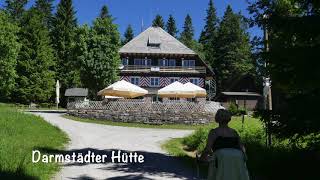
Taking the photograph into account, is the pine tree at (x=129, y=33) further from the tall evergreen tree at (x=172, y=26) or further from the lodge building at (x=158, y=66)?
the lodge building at (x=158, y=66)

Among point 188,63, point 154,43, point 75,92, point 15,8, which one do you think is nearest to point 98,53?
point 154,43

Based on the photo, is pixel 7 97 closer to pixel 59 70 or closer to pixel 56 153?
pixel 59 70

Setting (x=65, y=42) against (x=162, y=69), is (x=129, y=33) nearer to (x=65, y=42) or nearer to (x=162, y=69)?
(x=65, y=42)

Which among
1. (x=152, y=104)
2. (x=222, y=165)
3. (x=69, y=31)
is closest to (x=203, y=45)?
(x=69, y=31)

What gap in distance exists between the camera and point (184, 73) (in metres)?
61.7

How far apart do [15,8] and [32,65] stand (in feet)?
54.1

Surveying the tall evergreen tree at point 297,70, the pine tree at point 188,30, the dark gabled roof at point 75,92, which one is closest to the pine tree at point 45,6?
the dark gabled roof at point 75,92

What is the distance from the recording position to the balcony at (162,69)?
60781 millimetres

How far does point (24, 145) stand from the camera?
15102 millimetres

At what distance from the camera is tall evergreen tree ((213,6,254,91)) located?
251 feet

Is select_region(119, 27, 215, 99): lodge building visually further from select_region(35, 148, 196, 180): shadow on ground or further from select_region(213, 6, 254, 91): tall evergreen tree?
select_region(35, 148, 196, 180): shadow on ground

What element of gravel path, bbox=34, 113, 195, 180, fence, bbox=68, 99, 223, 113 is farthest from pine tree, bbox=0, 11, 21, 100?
gravel path, bbox=34, 113, 195, 180

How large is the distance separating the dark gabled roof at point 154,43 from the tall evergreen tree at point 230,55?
48.2 feet

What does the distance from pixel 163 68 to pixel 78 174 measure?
1989 inches
